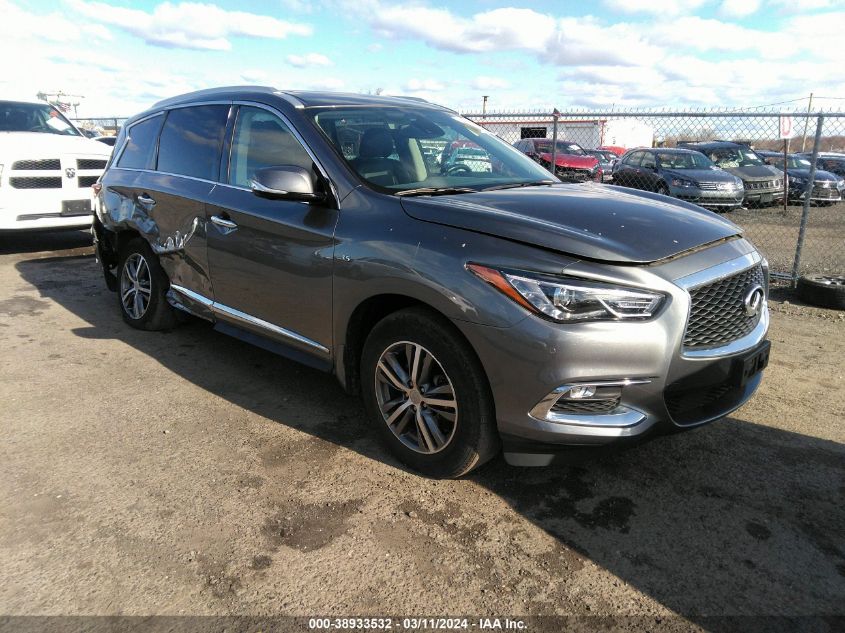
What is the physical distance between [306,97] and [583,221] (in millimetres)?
1947

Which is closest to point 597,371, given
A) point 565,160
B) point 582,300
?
point 582,300

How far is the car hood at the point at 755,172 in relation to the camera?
50.2ft

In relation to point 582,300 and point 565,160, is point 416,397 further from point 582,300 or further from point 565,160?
point 565,160

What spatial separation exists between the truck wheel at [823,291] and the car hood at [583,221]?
3599 mm

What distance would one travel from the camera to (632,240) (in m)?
2.74

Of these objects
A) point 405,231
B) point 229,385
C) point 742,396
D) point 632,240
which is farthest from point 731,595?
point 229,385

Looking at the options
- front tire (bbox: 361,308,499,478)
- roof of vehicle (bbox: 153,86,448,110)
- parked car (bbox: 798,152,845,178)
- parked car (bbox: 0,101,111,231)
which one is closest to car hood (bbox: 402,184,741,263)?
front tire (bbox: 361,308,499,478)

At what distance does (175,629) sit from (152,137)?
3918mm

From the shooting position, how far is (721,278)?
284 cm

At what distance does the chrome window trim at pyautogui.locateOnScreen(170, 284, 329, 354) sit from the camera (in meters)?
3.58

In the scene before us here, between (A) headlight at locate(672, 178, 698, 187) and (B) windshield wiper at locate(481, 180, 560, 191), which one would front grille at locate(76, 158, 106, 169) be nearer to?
(B) windshield wiper at locate(481, 180, 560, 191)

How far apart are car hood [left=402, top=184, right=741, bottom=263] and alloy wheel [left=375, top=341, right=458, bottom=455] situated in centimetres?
65

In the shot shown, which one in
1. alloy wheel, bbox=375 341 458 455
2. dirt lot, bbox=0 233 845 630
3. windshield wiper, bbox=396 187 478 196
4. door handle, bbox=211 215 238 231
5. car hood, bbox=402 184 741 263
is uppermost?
windshield wiper, bbox=396 187 478 196

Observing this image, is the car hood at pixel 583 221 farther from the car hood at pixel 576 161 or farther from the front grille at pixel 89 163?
the car hood at pixel 576 161
